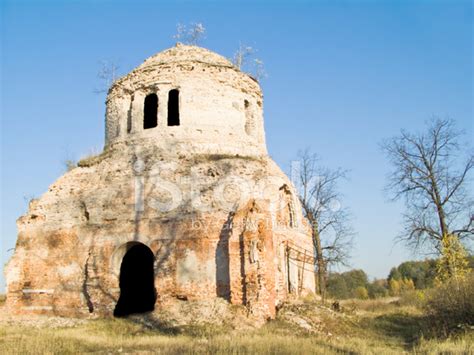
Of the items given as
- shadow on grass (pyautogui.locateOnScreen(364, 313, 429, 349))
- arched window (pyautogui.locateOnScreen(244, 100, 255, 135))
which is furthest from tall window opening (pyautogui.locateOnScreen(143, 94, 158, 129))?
shadow on grass (pyautogui.locateOnScreen(364, 313, 429, 349))

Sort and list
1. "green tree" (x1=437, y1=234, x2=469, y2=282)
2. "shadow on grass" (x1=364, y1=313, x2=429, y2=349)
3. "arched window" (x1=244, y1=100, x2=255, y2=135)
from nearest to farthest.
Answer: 1. "shadow on grass" (x1=364, y1=313, x2=429, y2=349)
2. "arched window" (x1=244, y1=100, x2=255, y2=135)
3. "green tree" (x1=437, y1=234, x2=469, y2=282)

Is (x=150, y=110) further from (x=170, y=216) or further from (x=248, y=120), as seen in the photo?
(x=170, y=216)

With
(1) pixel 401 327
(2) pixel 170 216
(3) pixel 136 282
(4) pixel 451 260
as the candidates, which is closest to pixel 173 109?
(2) pixel 170 216

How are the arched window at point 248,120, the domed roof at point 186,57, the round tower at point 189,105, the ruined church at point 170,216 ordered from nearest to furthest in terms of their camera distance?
the ruined church at point 170,216 → the round tower at point 189,105 → the domed roof at point 186,57 → the arched window at point 248,120

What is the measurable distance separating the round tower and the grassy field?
5.27m

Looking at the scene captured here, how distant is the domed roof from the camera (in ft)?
51.1

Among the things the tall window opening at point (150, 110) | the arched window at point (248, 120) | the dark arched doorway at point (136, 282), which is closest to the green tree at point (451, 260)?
the arched window at point (248, 120)

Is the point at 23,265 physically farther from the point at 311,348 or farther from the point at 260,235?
the point at 311,348

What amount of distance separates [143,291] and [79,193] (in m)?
4.22

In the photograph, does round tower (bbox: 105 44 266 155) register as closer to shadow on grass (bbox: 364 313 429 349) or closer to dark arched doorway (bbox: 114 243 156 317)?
dark arched doorway (bbox: 114 243 156 317)

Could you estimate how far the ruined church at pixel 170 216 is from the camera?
38.7 ft

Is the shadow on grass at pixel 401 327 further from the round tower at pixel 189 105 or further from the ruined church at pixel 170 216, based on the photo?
the round tower at pixel 189 105

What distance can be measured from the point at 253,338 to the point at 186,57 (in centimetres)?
982

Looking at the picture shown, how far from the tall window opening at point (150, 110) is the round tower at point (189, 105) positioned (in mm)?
35
